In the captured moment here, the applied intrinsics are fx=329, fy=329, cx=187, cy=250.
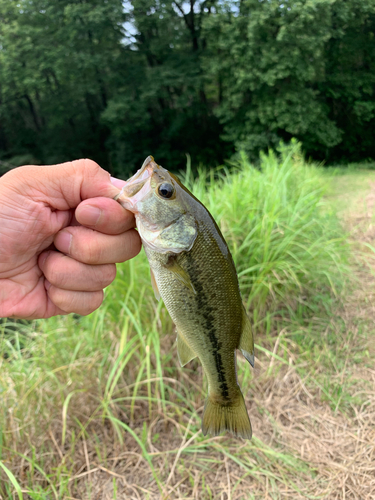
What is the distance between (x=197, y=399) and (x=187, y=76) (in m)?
19.1

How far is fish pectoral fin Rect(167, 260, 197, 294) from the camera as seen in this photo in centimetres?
116

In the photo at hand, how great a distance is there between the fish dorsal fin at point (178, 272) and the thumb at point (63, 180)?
0.41m

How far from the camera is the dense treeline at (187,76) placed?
15430mm

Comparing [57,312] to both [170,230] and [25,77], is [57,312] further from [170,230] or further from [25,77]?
[25,77]

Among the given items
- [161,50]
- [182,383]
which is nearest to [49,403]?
[182,383]

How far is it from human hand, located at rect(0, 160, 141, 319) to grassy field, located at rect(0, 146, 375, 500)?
0.82 m

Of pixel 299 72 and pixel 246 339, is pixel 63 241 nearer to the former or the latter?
pixel 246 339

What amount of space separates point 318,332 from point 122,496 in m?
1.91

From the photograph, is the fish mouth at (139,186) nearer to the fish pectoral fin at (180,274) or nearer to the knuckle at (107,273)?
the fish pectoral fin at (180,274)

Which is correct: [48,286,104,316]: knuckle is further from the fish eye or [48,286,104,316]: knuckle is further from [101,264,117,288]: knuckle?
the fish eye

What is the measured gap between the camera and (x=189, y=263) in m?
1.17

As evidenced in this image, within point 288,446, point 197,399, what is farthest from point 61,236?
point 288,446

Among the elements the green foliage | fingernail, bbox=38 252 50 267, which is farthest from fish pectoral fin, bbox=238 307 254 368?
the green foliage

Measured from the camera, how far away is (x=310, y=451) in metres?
2.09
